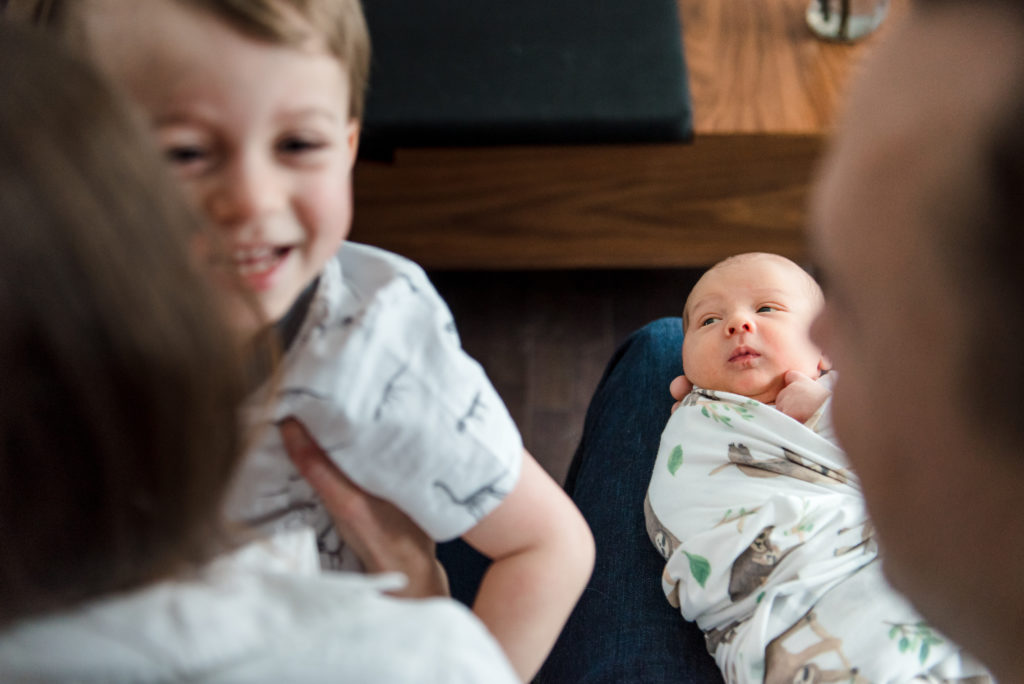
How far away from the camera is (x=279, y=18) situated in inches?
24.3

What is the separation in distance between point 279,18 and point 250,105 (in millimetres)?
67

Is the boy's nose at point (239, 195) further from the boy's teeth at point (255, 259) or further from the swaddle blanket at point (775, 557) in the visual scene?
the swaddle blanket at point (775, 557)

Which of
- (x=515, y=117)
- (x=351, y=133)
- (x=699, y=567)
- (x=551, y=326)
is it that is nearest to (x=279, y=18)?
(x=351, y=133)

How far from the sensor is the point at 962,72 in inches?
15.7

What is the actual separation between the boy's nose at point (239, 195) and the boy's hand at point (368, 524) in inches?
7.1

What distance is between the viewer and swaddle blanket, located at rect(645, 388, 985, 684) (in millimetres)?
896

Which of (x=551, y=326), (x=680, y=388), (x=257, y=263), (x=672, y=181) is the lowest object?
(x=551, y=326)

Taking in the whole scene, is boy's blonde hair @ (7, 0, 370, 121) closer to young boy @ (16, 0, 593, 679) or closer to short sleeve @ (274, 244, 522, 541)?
young boy @ (16, 0, 593, 679)

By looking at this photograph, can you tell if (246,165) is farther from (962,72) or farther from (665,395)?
(665,395)

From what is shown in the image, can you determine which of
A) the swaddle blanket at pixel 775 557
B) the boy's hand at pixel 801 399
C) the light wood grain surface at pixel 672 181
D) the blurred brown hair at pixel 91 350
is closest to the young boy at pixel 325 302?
the blurred brown hair at pixel 91 350

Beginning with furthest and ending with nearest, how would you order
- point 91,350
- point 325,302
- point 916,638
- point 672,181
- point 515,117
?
point 672,181
point 515,117
point 916,638
point 325,302
point 91,350

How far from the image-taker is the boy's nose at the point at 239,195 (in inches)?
24.5

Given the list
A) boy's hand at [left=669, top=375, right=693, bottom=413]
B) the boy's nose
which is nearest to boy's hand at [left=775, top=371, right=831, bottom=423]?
boy's hand at [left=669, top=375, right=693, bottom=413]

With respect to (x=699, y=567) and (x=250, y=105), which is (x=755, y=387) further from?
(x=250, y=105)
